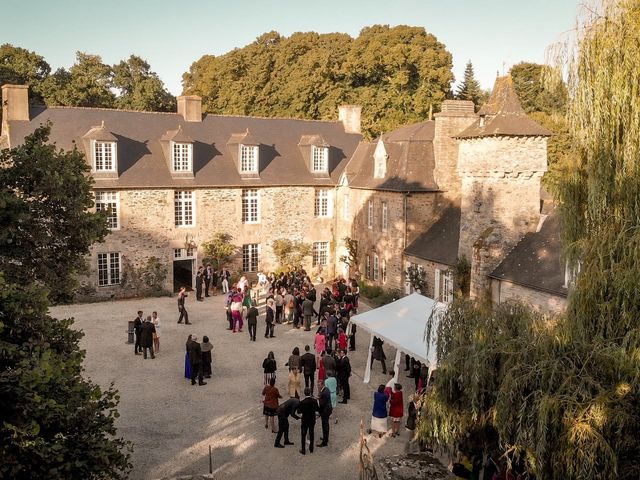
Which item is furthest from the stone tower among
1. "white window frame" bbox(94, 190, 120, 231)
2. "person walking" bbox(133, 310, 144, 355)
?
"white window frame" bbox(94, 190, 120, 231)

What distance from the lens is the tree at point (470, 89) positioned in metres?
52.2

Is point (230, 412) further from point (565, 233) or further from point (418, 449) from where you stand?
point (565, 233)

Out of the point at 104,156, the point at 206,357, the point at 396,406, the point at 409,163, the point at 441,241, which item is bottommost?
the point at 396,406

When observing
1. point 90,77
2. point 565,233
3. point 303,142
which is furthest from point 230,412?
point 90,77

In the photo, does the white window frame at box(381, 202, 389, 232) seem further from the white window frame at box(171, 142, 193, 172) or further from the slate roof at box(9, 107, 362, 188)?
the white window frame at box(171, 142, 193, 172)

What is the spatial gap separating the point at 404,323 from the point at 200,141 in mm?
18880

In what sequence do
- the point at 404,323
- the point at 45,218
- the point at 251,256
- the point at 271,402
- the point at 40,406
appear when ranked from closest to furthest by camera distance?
the point at 40,406
the point at 45,218
the point at 271,402
the point at 404,323
the point at 251,256

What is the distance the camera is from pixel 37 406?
727 centimetres

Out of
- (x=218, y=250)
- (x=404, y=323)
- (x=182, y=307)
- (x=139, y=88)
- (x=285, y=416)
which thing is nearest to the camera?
(x=285, y=416)

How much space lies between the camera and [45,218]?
409 inches

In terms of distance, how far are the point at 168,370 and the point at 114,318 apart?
7.19m

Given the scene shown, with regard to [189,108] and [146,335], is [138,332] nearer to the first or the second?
[146,335]

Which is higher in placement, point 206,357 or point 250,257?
point 250,257

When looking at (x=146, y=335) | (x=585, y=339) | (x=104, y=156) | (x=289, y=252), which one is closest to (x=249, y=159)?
(x=289, y=252)
